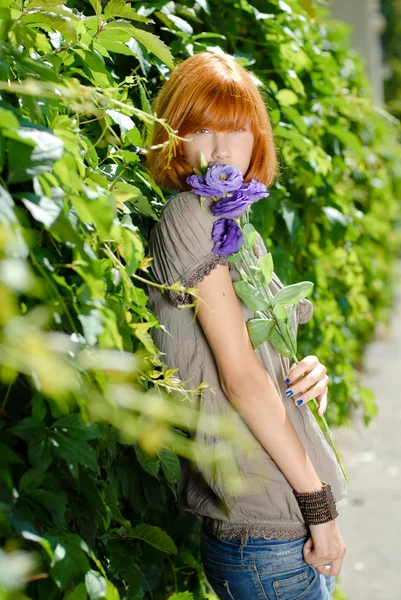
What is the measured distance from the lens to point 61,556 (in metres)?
1.09

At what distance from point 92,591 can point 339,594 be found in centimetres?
199

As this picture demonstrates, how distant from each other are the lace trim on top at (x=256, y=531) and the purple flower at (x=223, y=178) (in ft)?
2.37

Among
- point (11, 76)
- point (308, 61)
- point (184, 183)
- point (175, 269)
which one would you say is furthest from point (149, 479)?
point (308, 61)

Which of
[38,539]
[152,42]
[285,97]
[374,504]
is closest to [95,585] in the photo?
[38,539]

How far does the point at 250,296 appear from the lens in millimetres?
1658

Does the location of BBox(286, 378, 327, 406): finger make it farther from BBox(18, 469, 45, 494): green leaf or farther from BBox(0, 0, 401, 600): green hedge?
BBox(18, 469, 45, 494): green leaf

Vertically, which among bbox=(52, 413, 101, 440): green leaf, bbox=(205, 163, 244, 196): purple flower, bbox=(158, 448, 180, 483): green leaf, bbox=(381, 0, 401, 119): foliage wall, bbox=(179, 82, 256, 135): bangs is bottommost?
bbox=(381, 0, 401, 119): foliage wall

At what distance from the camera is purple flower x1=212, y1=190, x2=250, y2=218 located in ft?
5.25

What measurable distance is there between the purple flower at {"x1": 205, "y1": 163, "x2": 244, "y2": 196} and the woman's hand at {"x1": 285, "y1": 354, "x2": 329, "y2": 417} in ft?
1.47

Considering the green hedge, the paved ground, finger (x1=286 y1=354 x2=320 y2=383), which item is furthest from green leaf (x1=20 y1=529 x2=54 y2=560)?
the paved ground

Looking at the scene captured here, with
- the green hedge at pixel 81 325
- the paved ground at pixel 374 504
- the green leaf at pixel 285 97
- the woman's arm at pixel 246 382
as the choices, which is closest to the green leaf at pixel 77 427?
the green hedge at pixel 81 325

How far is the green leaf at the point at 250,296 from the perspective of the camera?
165cm

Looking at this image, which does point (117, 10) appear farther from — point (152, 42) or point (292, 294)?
point (292, 294)

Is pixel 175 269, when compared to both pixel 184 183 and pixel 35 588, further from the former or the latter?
pixel 35 588
